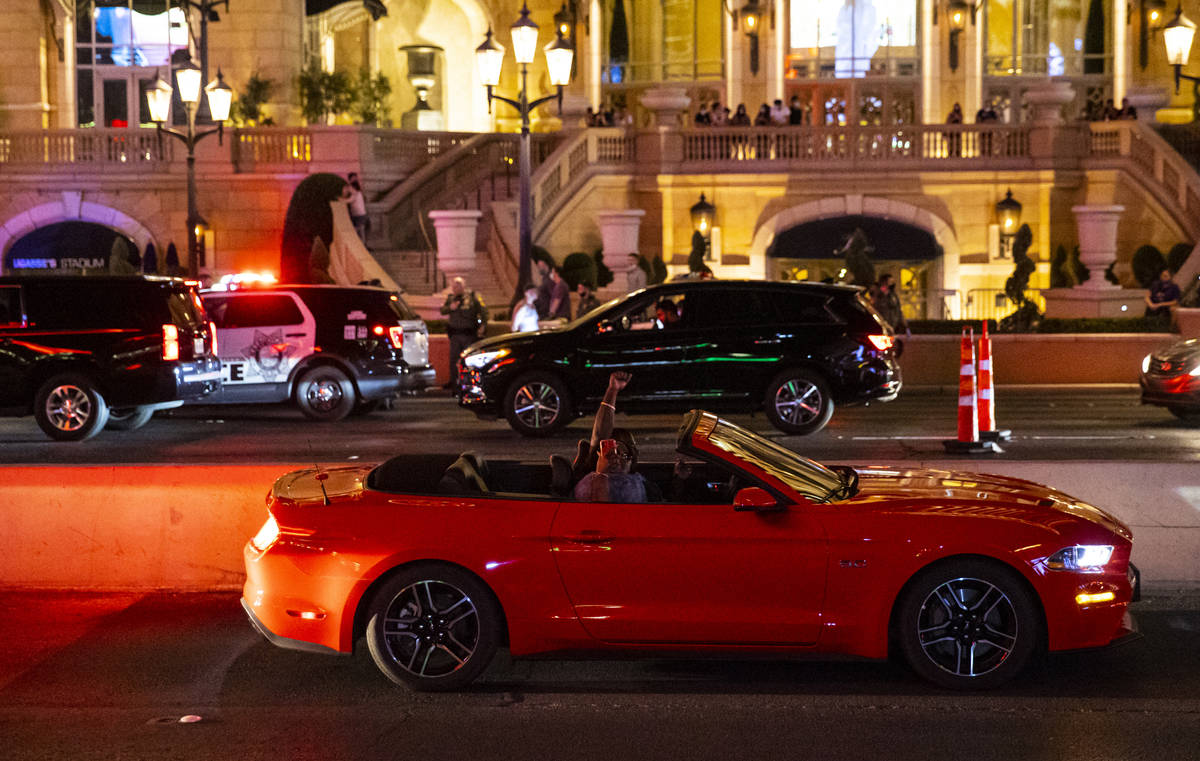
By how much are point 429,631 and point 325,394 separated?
11.9 m

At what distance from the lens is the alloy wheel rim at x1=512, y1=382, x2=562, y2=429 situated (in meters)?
16.4

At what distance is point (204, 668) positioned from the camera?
8031 mm

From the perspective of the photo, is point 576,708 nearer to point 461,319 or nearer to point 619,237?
point 461,319

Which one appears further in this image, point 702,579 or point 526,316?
point 526,316

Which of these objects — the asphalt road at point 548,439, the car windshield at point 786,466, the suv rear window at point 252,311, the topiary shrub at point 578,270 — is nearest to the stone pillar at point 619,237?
the topiary shrub at point 578,270

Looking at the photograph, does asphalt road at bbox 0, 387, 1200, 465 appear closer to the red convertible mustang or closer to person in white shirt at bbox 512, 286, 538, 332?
person in white shirt at bbox 512, 286, 538, 332

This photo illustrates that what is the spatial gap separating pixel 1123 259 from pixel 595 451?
30.4 meters

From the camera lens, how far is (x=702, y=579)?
7355 mm

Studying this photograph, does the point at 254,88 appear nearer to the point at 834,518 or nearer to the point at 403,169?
the point at 403,169

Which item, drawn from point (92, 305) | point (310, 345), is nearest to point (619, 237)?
point (310, 345)

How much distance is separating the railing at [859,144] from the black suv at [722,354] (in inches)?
788

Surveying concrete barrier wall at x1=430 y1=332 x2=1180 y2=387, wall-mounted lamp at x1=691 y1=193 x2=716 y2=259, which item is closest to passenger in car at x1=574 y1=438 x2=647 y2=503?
concrete barrier wall at x1=430 y1=332 x2=1180 y2=387

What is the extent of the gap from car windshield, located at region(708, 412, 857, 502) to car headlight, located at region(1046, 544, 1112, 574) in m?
1.07

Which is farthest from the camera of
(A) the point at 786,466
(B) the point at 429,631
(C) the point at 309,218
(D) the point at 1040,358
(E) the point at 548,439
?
(C) the point at 309,218
